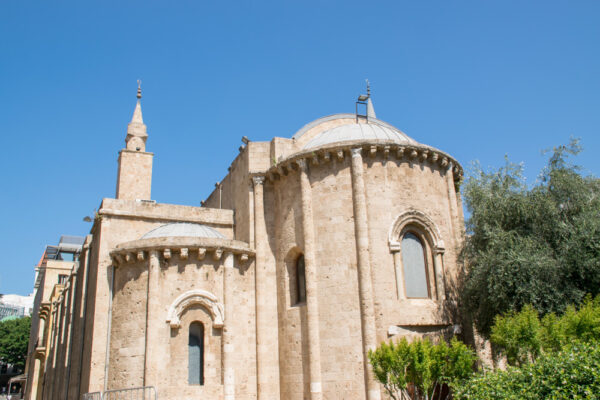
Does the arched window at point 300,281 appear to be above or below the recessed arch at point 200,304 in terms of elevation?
above

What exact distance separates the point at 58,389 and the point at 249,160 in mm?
12615

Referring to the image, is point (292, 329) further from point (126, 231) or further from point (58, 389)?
point (58, 389)

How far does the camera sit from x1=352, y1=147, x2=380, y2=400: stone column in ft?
47.0

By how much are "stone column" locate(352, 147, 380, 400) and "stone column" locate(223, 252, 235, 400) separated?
3.88 m

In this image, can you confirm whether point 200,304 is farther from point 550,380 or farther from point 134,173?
point 550,380

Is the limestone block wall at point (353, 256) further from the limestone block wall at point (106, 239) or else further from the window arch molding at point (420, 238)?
the limestone block wall at point (106, 239)

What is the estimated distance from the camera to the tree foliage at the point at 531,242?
46.8 feet

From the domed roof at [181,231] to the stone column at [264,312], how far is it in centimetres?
160

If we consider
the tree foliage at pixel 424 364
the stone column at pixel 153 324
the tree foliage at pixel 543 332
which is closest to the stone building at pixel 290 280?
the stone column at pixel 153 324

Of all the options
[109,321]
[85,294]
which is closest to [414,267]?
[109,321]

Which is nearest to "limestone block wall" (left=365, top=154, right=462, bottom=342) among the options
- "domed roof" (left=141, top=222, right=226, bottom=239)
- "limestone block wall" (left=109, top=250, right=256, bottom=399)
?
"limestone block wall" (left=109, top=250, right=256, bottom=399)

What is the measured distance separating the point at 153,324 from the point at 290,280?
4.21m

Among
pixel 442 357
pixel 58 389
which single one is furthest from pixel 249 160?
pixel 58 389

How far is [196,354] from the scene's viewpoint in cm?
1584
